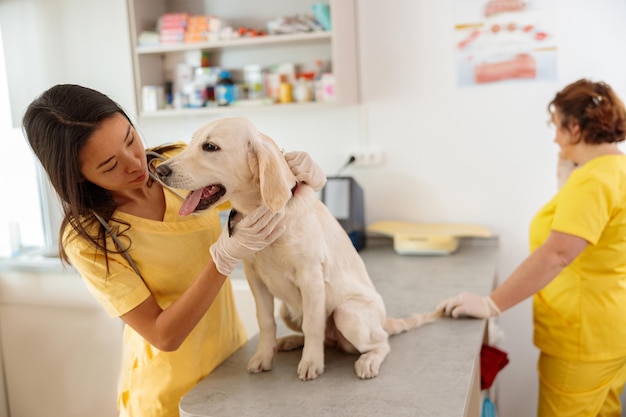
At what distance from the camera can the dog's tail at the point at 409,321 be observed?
1637 mm

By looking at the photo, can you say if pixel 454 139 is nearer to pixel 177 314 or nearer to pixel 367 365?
pixel 367 365

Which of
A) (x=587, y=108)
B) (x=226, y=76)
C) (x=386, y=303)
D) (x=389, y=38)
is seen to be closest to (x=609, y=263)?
(x=587, y=108)

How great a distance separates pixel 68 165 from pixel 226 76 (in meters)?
1.62

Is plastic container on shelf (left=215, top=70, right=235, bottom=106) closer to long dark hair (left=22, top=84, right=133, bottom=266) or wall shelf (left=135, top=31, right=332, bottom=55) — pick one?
wall shelf (left=135, top=31, right=332, bottom=55)

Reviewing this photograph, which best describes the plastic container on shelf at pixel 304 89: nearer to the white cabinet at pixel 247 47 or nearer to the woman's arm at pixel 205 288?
the white cabinet at pixel 247 47

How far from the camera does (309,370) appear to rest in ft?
4.56

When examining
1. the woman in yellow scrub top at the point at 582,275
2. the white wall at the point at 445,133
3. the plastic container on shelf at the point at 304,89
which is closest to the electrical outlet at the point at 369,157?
the white wall at the point at 445,133

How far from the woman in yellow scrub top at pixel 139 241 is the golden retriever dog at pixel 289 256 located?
60mm

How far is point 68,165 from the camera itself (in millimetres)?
1337

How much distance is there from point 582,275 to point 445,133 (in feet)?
3.44

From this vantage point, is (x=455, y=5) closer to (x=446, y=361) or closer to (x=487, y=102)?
(x=487, y=102)

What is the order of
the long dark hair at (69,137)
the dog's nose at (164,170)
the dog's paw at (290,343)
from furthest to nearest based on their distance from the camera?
the dog's paw at (290,343) < the long dark hair at (69,137) < the dog's nose at (164,170)

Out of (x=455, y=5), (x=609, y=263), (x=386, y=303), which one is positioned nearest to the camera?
(x=609, y=263)

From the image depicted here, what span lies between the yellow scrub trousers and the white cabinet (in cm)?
136
